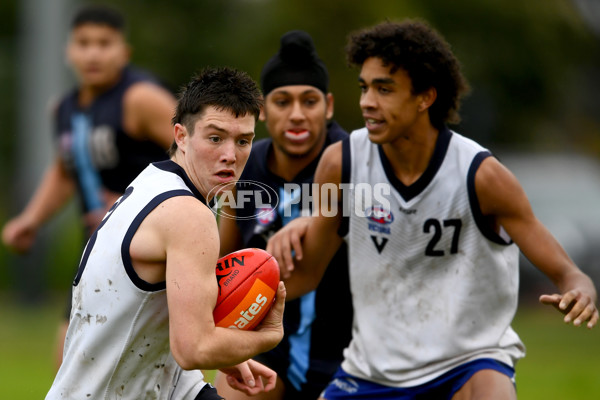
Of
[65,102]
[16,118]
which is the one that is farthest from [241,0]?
[65,102]

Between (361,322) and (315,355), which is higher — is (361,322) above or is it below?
above

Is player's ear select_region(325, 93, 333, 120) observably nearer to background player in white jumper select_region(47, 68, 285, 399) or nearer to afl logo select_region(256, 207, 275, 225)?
afl logo select_region(256, 207, 275, 225)

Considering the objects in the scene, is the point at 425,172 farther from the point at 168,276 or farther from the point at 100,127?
the point at 100,127

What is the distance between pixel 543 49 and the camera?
15234 mm

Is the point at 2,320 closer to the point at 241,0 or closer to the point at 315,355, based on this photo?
the point at 315,355

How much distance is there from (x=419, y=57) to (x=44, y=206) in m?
3.95

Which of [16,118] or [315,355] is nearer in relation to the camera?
[315,355]

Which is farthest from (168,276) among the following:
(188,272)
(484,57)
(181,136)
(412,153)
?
(484,57)

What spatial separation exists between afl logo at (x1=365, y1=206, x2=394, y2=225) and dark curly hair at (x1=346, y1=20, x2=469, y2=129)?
536 mm

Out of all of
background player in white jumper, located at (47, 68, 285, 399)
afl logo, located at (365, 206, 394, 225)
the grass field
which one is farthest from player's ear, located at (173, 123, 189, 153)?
the grass field

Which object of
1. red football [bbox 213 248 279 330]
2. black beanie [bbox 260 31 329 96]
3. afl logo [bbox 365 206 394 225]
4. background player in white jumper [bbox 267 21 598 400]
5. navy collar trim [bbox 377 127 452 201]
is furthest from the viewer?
black beanie [bbox 260 31 329 96]

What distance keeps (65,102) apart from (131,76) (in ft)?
1.99

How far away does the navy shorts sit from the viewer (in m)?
4.71

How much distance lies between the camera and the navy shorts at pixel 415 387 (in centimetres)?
471
